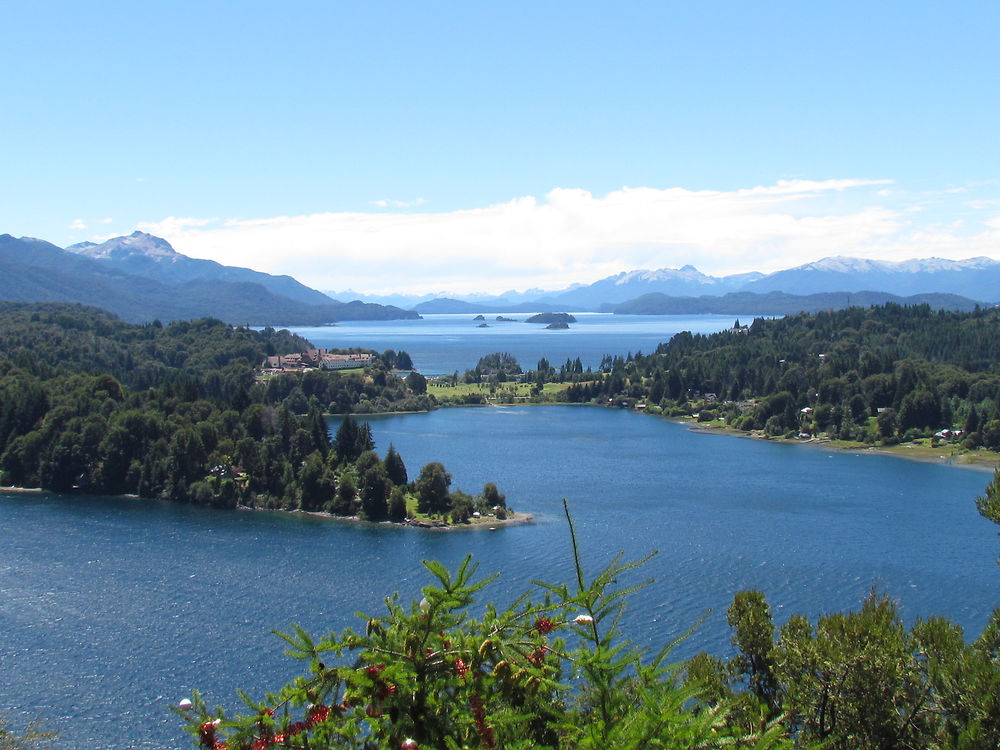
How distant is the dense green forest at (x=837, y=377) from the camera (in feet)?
270

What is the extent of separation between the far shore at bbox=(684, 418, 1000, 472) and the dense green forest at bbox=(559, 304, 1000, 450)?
163cm

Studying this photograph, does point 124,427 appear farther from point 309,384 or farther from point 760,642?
point 760,642

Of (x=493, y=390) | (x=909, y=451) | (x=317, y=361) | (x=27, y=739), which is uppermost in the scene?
(x=317, y=361)

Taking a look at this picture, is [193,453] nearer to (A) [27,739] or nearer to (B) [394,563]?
(B) [394,563]

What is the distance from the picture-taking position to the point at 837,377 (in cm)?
9794

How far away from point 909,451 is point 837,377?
23.7 m

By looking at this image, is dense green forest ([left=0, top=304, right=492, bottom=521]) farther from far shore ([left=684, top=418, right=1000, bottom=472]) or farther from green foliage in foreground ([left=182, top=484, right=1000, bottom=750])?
green foliage in foreground ([left=182, top=484, right=1000, bottom=750])

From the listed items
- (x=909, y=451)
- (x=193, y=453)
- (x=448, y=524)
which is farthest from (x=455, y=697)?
(x=909, y=451)

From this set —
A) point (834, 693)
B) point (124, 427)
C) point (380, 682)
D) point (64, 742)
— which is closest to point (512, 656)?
point (380, 682)

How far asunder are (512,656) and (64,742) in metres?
21.9

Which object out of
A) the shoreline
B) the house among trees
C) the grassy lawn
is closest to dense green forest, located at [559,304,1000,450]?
the grassy lawn

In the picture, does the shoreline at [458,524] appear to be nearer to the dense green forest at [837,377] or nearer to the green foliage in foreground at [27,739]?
the green foliage in foreground at [27,739]

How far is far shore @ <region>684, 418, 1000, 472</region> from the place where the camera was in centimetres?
6856

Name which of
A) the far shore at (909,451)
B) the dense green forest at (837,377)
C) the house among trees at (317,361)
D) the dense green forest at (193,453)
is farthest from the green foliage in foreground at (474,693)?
the house among trees at (317,361)
